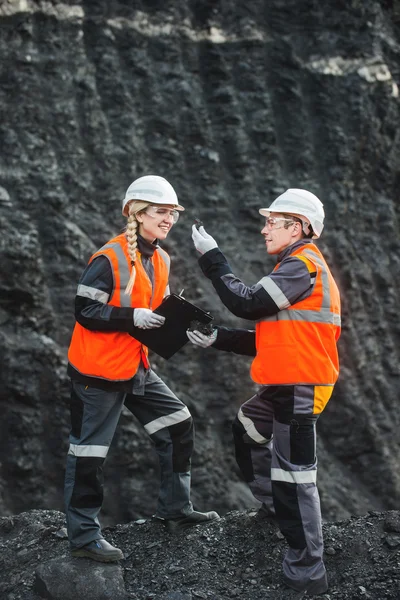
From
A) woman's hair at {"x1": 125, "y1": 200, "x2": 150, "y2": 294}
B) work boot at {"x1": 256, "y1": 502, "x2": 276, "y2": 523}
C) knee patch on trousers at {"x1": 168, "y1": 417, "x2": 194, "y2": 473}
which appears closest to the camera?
woman's hair at {"x1": 125, "y1": 200, "x2": 150, "y2": 294}

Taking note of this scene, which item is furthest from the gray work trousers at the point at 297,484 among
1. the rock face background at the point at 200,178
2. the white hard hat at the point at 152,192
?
the rock face background at the point at 200,178

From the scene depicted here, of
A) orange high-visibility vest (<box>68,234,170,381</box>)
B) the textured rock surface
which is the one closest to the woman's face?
orange high-visibility vest (<box>68,234,170,381</box>)

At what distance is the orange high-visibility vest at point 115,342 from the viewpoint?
476 cm

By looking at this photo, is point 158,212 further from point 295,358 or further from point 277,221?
point 295,358

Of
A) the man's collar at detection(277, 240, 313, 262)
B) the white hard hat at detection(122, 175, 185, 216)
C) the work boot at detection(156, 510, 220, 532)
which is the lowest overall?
the work boot at detection(156, 510, 220, 532)

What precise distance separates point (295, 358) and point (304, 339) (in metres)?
0.13

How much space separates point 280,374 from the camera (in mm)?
4527

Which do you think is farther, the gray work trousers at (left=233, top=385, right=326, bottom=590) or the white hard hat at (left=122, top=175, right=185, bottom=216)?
the white hard hat at (left=122, top=175, right=185, bottom=216)

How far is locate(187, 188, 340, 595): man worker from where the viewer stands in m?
4.51

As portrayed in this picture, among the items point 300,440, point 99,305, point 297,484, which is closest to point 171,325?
point 99,305

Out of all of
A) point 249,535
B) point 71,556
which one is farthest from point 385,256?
point 71,556

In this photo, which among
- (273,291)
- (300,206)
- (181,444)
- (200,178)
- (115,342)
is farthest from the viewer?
(200,178)

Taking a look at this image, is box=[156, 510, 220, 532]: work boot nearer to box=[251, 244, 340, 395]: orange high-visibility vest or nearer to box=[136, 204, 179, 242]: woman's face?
box=[251, 244, 340, 395]: orange high-visibility vest

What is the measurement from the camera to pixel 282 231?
15.6 ft
